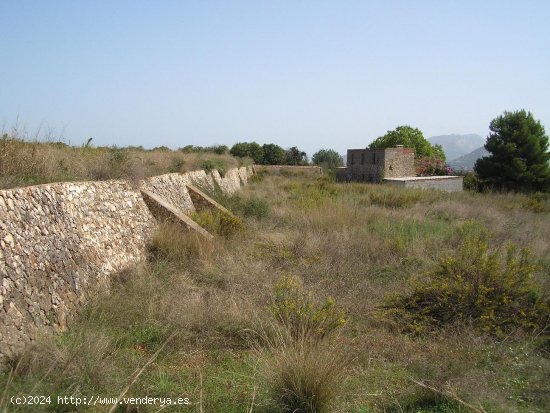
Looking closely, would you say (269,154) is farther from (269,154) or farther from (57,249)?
(57,249)

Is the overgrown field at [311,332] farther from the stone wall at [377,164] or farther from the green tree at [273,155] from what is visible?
the green tree at [273,155]

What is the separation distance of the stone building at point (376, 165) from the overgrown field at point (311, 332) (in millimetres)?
20094

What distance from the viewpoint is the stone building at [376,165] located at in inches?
1134

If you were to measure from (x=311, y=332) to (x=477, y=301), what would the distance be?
2291 millimetres

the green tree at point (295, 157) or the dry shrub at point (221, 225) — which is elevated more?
the green tree at point (295, 157)

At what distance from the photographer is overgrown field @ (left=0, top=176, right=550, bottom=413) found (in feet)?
12.2

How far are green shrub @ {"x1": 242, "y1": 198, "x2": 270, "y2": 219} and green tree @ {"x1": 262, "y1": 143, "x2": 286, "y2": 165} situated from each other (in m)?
28.2

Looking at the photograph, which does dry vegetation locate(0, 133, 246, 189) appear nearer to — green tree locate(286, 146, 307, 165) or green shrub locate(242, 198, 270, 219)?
green shrub locate(242, 198, 270, 219)

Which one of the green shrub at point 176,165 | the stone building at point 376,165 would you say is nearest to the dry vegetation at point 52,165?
the green shrub at point 176,165

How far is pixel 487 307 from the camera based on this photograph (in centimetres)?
556

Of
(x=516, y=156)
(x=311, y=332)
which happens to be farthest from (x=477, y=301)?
(x=516, y=156)

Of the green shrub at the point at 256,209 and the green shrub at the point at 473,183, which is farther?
the green shrub at the point at 473,183

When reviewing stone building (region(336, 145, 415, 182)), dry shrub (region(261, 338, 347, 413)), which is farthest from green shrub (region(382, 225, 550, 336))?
stone building (region(336, 145, 415, 182))

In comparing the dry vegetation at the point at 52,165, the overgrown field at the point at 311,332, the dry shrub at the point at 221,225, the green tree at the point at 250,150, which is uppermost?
the green tree at the point at 250,150
